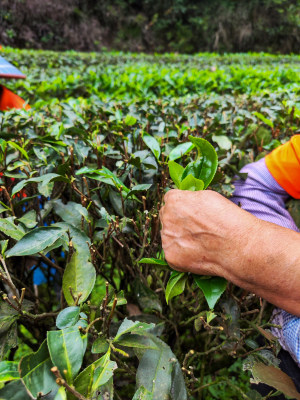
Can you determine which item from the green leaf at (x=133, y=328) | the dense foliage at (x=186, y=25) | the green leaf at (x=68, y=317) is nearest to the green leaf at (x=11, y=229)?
the green leaf at (x=68, y=317)

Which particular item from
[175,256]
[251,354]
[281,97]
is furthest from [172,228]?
[281,97]

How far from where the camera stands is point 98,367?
25.1 inches

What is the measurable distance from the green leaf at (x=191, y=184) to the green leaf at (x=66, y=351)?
0.45m

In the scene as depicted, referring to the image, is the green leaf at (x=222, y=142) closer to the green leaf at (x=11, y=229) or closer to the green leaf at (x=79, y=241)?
the green leaf at (x=79, y=241)

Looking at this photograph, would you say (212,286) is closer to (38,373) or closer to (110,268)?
(38,373)

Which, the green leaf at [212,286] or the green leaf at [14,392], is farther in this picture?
the green leaf at [212,286]

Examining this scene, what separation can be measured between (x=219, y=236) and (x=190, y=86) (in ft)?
9.95

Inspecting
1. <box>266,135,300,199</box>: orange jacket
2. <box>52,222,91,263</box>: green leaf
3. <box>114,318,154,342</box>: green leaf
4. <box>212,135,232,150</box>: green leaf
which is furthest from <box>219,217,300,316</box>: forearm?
<box>212,135,232,150</box>: green leaf

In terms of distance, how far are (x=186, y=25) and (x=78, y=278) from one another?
21.7m

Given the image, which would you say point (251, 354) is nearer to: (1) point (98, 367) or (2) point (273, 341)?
(2) point (273, 341)

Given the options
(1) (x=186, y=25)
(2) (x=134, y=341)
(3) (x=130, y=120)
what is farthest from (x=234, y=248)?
(1) (x=186, y=25)

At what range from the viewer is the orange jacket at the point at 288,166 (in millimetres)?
1190

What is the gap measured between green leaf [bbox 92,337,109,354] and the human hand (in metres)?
0.24

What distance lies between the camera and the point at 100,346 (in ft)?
2.45
